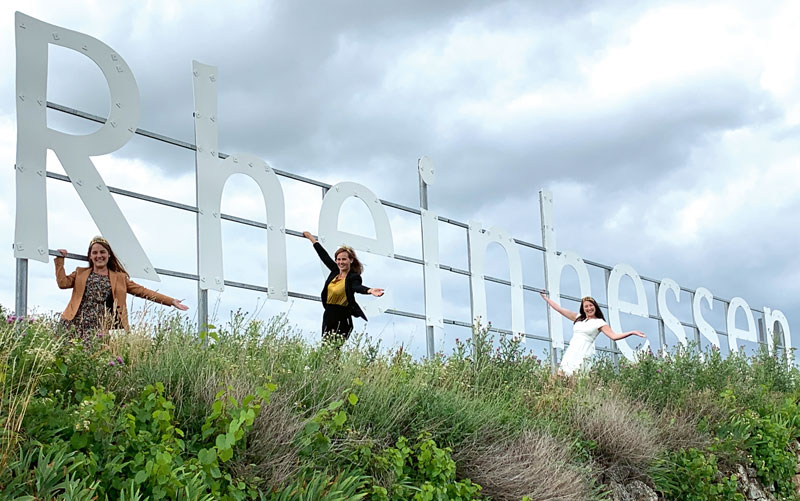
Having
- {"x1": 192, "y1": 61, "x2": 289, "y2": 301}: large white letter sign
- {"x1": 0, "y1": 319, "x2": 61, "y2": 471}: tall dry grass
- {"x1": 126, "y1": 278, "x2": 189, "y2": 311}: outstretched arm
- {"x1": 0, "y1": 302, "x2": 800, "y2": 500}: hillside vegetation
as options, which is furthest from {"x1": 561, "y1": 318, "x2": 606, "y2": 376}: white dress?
{"x1": 0, "y1": 319, "x2": 61, "y2": 471}: tall dry grass

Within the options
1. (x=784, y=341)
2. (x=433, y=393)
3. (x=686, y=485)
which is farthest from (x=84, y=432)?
(x=784, y=341)

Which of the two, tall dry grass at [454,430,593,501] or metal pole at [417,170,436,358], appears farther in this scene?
metal pole at [417,170,436,358]

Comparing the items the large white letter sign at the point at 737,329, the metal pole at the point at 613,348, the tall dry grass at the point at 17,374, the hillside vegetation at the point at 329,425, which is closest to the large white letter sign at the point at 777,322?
the large white letter sign at the point at 737,329

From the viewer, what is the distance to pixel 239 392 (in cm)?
602

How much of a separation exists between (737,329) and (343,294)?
16403mm

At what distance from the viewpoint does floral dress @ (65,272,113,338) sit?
8.65 metres

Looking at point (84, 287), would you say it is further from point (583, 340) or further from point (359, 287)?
point (583, 340)

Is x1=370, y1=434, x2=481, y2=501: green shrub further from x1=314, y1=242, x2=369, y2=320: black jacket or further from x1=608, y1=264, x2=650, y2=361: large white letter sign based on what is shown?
x1=608, y1=264, x2=650, y2=361: large white letter sign

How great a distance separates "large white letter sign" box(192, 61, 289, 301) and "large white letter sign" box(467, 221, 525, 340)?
429 cm

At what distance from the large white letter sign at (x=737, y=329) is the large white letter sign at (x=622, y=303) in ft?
15.2

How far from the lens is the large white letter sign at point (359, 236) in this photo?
12055 mm

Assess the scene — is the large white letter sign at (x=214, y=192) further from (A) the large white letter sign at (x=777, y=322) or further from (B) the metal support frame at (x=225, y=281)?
(A) the large white letter sign at (x=777, y=322)

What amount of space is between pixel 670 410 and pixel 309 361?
16.3 feet

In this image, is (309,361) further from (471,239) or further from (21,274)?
(471,239)
